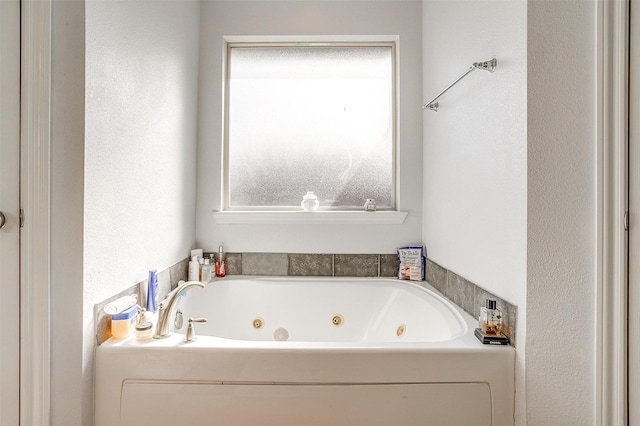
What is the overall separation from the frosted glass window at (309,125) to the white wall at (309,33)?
0.09 m

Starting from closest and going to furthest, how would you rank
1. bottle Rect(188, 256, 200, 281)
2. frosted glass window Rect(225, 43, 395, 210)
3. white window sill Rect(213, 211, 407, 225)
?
1. bottle Rect(188, 256, 200, 281)
2. white window sill Rect(213, 211, 407, 225)
3. frosted glass window Rect(225, 43, 395, 210)

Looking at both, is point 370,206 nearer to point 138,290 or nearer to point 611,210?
point 611,210

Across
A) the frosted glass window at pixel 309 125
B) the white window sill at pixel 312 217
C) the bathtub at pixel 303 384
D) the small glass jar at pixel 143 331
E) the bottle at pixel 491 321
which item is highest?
the frosted glass window at pixel 309 125

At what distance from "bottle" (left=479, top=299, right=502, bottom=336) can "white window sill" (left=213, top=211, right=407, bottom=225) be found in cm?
91

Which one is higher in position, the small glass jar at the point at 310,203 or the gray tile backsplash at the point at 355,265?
the small glass jar at the point at 310,203

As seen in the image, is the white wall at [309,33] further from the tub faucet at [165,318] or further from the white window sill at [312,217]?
the tub faucet at [165,318]

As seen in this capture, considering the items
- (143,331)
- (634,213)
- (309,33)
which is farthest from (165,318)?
(309,33)

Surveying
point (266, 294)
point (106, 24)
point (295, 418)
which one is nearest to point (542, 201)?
A: point (295, 418)

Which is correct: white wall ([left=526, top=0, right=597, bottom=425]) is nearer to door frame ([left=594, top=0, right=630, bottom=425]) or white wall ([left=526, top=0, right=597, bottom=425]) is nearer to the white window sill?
door frame ([left=594, top=0, right=630, bottom=425])

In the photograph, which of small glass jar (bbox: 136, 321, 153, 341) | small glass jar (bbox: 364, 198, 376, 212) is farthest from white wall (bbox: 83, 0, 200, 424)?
small glass jar (bbox: 364, 198, 376, 212)

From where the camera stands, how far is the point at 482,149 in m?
1.28

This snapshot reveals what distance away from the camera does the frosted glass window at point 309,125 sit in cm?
212

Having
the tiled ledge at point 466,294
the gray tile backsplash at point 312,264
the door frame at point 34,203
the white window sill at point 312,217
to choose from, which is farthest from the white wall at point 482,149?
the door frame at point 34,203

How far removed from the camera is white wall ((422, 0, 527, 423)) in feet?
3.46
